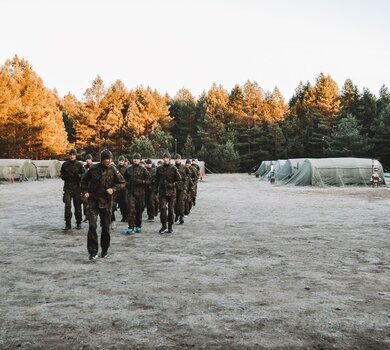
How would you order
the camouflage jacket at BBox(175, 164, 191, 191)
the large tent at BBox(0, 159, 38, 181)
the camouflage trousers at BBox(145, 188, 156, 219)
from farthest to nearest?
the large tent at BBox(0, 159, 38, 181), the camouflage trousers at BBox(145, 188, 156, 219), the camouflage jacket at BBox(175, 164, 191, 191)

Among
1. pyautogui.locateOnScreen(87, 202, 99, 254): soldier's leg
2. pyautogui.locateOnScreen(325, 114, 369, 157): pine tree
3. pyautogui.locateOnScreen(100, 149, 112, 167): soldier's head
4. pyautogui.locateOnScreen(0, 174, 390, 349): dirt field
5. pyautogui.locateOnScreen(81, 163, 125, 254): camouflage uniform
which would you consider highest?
pyautogui.locateOnScreen(325, 114, 369, 157): pine tree

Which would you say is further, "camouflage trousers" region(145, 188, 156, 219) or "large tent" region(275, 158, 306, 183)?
"large tent" region(275, 158, 306, 183)

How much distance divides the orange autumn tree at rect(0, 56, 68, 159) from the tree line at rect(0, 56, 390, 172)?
0.13 metres

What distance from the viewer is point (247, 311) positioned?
474 cm

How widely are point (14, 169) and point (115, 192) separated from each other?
112 ft

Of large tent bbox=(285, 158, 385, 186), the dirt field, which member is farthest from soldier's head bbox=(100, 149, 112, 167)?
large tent bbox=(285, 158, 385, 186)

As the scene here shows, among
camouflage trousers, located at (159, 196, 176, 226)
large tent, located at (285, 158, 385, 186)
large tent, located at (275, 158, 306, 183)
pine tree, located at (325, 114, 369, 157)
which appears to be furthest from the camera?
pine tree, located at (325, 114, 369, 157)

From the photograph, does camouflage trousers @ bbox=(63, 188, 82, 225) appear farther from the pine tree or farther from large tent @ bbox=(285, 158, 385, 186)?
the pine tree

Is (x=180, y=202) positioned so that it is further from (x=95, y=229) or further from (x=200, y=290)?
A: (x=200, y=290)

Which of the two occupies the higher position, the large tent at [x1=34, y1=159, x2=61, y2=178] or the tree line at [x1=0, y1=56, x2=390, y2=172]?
the tree line at [x1=0, y1=56, x2=390, y2=172]

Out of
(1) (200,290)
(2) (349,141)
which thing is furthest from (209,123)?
(1) (200,290)

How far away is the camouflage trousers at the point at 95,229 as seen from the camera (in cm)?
743

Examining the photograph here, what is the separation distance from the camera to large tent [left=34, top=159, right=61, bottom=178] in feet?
146

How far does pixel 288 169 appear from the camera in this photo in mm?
35562
